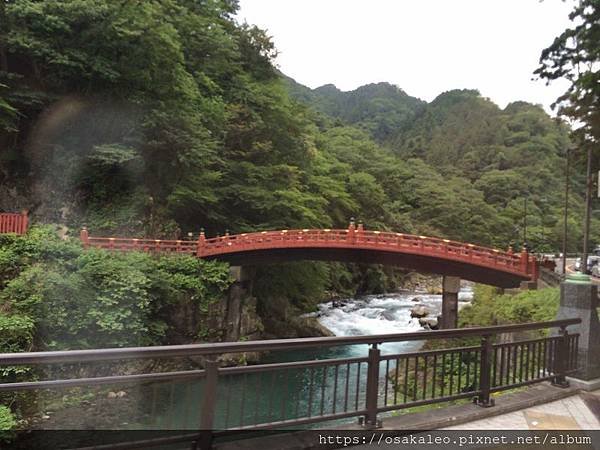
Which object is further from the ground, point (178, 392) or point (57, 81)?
point (57, 81)

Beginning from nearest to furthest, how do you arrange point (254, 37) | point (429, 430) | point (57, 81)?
point (429, 430)
point (57, 81)
point (254, 37)

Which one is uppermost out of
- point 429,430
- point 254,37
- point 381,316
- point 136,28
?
point 254,37

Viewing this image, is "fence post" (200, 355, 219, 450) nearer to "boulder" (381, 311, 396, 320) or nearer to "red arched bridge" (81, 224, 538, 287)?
"red arched bridge" (81, 224, 538, 287)

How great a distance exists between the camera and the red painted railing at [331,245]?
48.6 ft

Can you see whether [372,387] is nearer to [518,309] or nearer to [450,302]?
[518,309]

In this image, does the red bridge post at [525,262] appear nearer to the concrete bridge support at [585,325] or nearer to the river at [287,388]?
the river at [287,388]

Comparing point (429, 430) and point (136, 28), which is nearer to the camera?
point (429, 430)

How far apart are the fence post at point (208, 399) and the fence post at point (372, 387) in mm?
1295

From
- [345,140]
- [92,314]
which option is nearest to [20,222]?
[92,314]

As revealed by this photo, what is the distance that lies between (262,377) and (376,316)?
1894 cm

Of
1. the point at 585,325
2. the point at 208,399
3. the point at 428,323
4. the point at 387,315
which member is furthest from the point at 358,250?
the point at 208,399

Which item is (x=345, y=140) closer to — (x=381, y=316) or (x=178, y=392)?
(x=381, y=316)

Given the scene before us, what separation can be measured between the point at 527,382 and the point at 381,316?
19.3 metres

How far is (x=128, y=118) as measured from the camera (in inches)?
702
